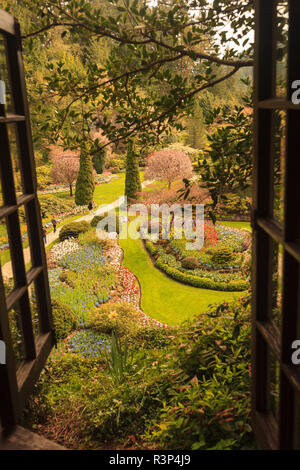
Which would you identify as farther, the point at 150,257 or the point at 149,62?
the point at 150,257

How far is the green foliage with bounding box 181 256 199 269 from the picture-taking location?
9752 mm

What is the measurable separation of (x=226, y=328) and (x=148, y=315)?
16.1 feet

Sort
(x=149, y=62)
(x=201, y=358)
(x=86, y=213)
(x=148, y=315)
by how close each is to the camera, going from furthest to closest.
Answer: (x=86, y=213)
(x=148, y=315)
(x=149, y=62)
(x=201, y=358)

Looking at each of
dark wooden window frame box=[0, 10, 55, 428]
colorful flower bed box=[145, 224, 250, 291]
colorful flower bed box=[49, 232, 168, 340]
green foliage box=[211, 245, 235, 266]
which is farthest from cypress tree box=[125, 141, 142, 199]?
dark wooden window frame box=[0, 10, 55, 428]

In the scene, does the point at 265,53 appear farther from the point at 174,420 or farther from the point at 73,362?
the point at 73,362

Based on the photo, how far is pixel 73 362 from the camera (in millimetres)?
5066

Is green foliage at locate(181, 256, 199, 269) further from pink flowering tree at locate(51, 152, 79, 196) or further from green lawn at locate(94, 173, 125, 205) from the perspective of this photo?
pink flowering tree at locate(51, 152, 79, 196)

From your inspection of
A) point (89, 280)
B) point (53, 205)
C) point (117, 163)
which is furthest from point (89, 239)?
point (117, 163)

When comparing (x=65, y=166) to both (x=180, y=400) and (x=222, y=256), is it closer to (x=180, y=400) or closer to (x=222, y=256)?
(x=222, y=256)

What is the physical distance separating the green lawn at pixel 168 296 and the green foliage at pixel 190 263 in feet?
2.21

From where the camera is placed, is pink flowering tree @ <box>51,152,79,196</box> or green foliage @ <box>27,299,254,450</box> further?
pink flowering tree @ <box>51,152,79,196</box>

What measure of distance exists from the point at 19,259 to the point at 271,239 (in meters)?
1.02

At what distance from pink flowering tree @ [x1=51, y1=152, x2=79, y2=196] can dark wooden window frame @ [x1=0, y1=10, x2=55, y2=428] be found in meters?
15.4

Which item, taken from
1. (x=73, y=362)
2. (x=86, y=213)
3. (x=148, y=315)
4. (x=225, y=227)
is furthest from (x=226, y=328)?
(x=86, y=213)
